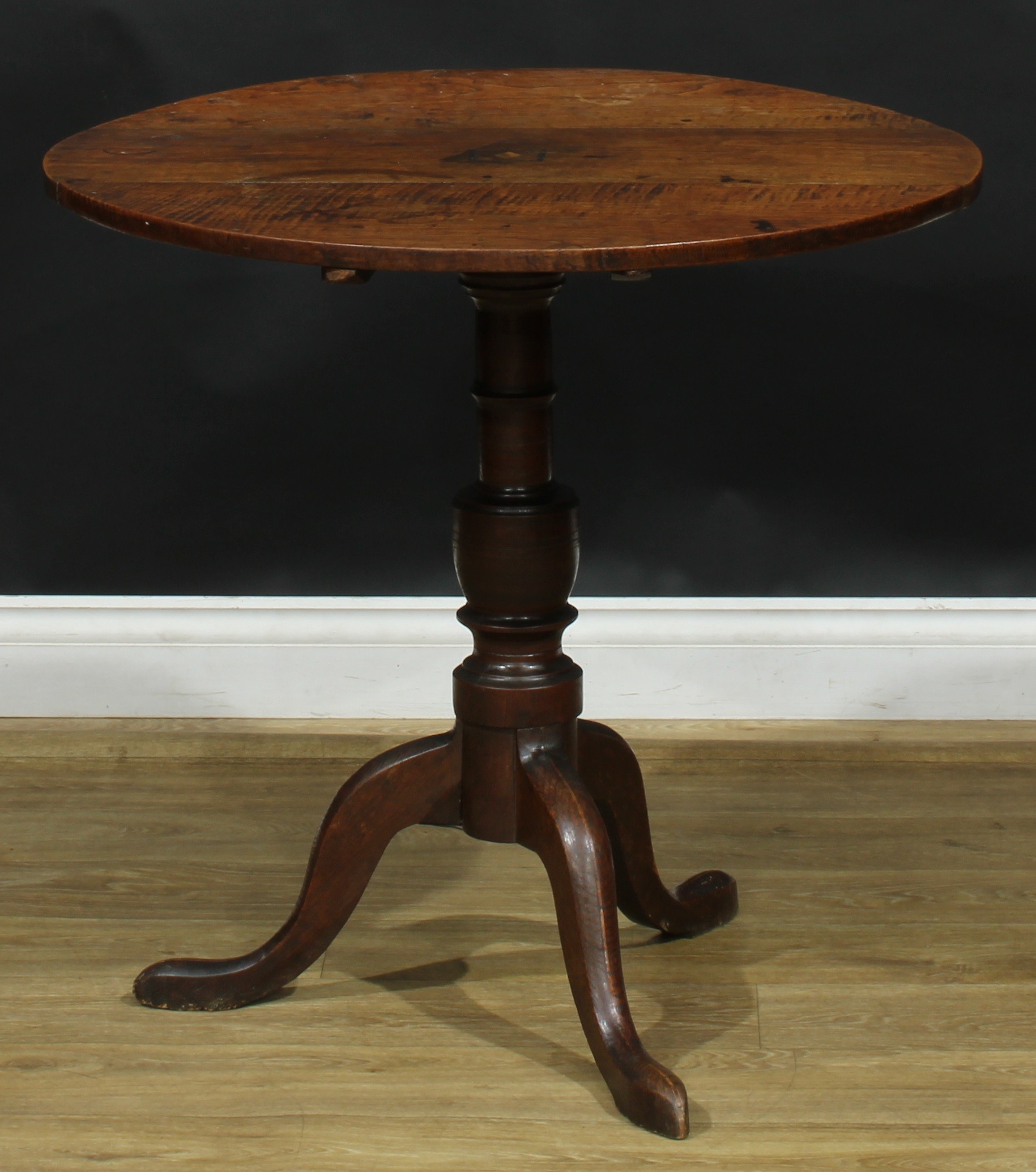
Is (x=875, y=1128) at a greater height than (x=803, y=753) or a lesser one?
greater

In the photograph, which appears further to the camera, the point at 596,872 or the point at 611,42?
the point at 611,42

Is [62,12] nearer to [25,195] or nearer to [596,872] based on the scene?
[25,195]

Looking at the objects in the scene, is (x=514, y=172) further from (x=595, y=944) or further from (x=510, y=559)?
(x=595, y=944)

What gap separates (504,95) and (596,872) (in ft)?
2.36

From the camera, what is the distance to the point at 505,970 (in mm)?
1459

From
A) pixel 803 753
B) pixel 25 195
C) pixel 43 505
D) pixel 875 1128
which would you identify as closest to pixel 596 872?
pixel 875 1128

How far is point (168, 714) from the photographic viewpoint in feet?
6.52

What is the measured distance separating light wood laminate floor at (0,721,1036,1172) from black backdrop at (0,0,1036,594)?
238mm

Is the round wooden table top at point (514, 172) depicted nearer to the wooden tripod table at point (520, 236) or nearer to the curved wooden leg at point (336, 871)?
the wooden tripod table at point (520, 236)

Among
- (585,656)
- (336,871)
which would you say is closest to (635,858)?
(336,871)

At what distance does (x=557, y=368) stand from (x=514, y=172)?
2.54ft

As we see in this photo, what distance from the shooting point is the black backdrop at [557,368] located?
5.98ft

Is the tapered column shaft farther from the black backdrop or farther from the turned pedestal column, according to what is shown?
the black backdrop

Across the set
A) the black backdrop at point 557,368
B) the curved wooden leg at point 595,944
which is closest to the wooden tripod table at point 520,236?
the curved wooden leg at point 595,944
